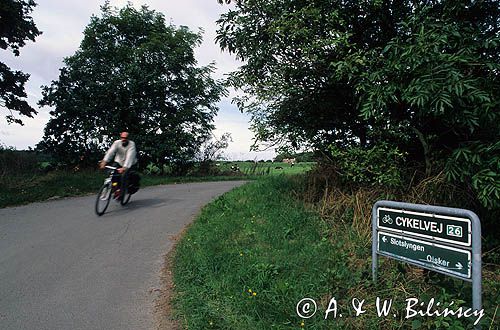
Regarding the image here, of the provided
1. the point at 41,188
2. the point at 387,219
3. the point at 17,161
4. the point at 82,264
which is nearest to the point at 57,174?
the point at 17,161

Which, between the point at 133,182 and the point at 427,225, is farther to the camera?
the point at 133,182

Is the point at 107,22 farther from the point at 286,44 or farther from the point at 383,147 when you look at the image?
the point at 383,147

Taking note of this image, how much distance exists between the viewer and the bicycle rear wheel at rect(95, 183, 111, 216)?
777 cm

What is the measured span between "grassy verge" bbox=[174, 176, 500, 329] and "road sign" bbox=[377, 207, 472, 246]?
0.46m

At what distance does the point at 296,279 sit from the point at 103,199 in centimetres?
591

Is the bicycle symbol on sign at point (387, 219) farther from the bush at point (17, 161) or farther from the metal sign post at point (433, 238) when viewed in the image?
the bush at point (17, 161)

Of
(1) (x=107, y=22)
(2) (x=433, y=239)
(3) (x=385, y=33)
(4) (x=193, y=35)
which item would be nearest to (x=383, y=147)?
(3) (x=385, y=33)

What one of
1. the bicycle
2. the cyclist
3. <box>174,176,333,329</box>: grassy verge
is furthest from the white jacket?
<box>174,176,333,329</box>: grassy verge

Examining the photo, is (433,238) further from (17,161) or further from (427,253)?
(17,161)

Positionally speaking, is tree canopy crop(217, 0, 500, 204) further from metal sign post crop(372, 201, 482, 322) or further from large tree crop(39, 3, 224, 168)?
large tree crop(39, 3, 224, 168)

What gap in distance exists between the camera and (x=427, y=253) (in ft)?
9.09

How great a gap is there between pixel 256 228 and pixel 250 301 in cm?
223

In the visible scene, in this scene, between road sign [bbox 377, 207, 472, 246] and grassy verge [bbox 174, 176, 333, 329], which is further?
grassy verge [bbox 174, 176, 333, 329]

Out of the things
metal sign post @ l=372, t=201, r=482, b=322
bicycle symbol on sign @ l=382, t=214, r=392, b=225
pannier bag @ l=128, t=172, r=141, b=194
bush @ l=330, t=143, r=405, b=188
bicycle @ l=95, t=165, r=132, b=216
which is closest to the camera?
metal sign post @ l=372, t=201, r=482, b=322
